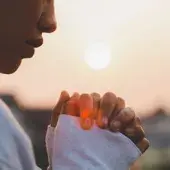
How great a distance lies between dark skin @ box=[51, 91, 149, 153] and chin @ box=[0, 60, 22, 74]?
0.26 ft

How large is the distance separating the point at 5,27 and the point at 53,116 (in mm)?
152

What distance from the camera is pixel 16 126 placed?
0.82 m

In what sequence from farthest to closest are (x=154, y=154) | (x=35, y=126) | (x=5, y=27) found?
(x=154, y=154), (x=35, y=126), (x=5, y=27)

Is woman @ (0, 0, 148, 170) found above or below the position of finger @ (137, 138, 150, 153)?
above

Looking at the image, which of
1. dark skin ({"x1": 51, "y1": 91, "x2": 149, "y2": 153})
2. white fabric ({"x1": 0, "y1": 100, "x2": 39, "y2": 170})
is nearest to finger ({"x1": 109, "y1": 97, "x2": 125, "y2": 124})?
dark skin ({"x1": 51, "y1": 91, "x2": 149, "y2": 153})

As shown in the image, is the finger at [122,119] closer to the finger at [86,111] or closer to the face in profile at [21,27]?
the finger at [86,111]

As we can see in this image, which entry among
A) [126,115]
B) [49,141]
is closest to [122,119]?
[126,115]

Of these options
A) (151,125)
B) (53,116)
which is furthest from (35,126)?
(53,116)

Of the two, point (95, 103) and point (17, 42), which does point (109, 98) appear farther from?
point (17, 42)

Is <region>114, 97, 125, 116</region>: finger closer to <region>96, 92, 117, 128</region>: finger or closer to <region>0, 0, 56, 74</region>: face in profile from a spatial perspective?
<region>96, 92, 117, 128</region>: finger

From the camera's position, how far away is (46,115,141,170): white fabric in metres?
0.80

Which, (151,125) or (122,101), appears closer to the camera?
(122,101)

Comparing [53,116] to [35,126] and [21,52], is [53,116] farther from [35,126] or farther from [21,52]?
[35,126]

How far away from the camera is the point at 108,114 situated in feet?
2.64
